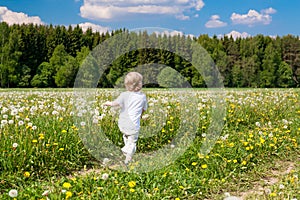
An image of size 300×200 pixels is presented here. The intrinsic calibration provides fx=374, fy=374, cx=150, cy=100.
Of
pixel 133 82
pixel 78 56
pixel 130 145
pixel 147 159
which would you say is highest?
pixel 78 56

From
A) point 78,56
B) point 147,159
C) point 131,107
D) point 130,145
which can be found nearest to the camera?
point 131,107

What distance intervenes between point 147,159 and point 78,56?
3386 cm

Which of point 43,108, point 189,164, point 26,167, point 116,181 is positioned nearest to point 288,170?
point 189,164

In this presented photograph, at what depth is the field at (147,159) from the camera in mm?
4688

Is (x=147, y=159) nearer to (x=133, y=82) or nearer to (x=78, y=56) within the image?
(x=133, y=82)

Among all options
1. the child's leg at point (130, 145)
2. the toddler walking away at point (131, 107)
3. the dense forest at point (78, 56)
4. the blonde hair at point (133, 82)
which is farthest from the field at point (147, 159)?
the dense forest at point (78, 56)

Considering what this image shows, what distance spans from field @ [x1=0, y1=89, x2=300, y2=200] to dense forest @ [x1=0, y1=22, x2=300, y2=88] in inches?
1189

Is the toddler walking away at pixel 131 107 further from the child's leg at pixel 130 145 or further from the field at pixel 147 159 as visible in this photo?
the field at pixel 147 159

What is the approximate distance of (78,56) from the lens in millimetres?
38594

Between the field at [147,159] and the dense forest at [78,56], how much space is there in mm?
30192

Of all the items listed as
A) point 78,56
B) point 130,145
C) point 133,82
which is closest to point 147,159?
point 130,145

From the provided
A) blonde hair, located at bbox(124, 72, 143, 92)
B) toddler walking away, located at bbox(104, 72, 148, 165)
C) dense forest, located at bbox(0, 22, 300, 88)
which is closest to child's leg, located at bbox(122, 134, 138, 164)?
toddler walking away, located at bbox(104, 72, 148, 165)

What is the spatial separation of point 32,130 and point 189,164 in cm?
262

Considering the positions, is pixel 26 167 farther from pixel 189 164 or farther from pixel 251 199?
pixel 251 199
